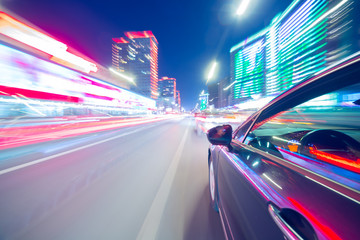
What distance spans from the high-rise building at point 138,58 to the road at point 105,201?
68.6 meters

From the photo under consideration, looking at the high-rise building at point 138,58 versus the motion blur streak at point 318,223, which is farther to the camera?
the high-rise building at point 138,58

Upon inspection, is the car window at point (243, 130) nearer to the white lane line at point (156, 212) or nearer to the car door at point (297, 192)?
the car door at point (297, 192)

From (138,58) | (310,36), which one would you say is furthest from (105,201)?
(138,58)

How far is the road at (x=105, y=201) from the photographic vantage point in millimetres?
1369

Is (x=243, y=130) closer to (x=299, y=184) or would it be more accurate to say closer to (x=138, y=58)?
(x=299, y=184)

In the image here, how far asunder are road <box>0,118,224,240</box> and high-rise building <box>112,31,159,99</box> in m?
68.6

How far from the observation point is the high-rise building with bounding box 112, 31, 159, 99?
224 ft

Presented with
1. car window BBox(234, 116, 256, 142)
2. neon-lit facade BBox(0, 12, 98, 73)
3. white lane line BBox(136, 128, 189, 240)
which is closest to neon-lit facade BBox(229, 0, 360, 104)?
car window BBox(234, 116, 256, 142)

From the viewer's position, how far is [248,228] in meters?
0.72

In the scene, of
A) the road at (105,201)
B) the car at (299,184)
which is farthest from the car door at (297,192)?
the road at (105,201)

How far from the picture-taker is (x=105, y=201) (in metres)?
1.80

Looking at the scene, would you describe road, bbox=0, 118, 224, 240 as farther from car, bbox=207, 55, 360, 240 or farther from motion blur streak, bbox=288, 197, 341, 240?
motion blur streak, bbox=288, 197, 341, 240

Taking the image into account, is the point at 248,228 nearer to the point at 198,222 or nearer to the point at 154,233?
the point at 198,222

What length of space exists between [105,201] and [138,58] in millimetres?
83150
